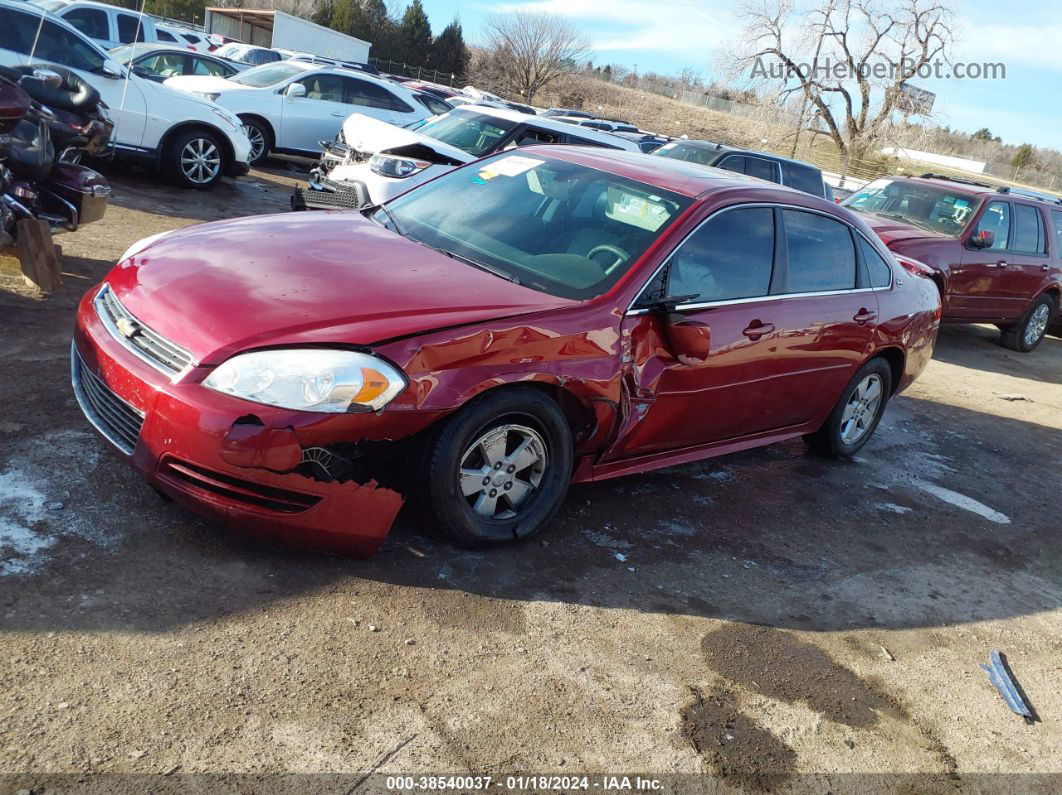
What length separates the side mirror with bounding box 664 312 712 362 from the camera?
14.1 ft

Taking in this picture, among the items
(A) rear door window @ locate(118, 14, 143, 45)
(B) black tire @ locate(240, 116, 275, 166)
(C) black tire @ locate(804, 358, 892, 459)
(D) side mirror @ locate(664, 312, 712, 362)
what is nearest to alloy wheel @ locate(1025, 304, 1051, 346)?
(C) black tire @ locate(804, 358, 892, 459)

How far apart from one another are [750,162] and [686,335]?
9.53 metres

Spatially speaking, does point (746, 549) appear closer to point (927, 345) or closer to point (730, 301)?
point (730, 301)

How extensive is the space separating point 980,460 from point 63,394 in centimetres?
605

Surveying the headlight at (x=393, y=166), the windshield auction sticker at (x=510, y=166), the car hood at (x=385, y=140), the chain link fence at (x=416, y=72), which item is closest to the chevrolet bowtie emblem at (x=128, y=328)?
the windshield auction sticker at (x=510, y=166)

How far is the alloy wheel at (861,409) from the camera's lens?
6133mm

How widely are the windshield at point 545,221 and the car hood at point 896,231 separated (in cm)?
631

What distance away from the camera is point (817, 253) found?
5.41 m

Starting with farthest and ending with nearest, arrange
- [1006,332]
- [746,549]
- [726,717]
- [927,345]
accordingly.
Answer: [1006,332] → [927,345] → [746,549] → [726,717]

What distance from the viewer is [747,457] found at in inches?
243

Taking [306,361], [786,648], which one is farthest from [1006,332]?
[306,361]

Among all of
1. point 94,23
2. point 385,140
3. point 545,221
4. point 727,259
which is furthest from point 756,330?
point 94,23

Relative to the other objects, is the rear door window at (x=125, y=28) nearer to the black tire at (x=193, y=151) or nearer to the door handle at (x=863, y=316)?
the black tire at (x=193, y=151)

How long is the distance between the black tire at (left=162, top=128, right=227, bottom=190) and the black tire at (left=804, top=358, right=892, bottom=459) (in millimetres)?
7811
